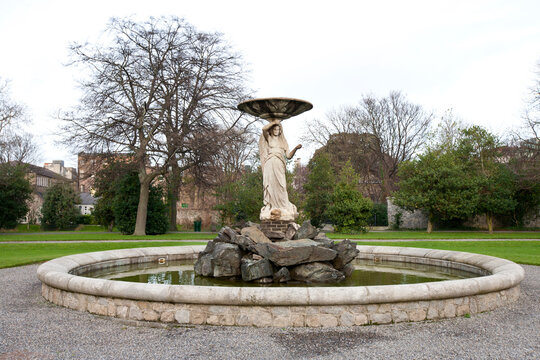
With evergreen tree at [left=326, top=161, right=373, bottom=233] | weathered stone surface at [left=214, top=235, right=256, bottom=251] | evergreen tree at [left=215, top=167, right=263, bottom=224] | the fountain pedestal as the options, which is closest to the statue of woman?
the fountain pedestal

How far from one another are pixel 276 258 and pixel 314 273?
2.68 ft

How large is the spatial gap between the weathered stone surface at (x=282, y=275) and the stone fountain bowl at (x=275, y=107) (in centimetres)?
378

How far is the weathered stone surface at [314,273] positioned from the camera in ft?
26.0

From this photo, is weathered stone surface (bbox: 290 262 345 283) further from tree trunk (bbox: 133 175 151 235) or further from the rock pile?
tree trunk (bbox: 133 175 151 235)

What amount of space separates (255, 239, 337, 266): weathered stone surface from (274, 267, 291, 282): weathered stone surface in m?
0.13

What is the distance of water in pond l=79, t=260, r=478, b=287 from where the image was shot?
320 inches

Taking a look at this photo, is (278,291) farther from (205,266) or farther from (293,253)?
(205,266)

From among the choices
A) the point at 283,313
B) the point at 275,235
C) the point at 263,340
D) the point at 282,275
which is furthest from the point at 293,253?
the point at 263,340

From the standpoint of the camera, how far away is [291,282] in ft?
26.0

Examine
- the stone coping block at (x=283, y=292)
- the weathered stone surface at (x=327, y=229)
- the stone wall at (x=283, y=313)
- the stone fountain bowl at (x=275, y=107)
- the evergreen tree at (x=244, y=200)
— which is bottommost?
the weathered stone surface at (x=327, y=229)

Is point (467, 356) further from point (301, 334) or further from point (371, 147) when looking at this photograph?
point (371, 147)

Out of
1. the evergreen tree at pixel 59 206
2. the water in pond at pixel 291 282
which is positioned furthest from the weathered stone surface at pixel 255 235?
the evergreen tree at pixel 59 206

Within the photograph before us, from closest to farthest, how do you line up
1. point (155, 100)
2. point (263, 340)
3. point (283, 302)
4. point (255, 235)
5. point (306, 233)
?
point (263, 340) → point (283, 302) → point (255, 235) → point (306, 233) → point (155, 100)

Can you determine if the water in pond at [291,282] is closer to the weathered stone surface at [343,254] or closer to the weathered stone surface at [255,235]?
the weathered stone surface at [343,254]
